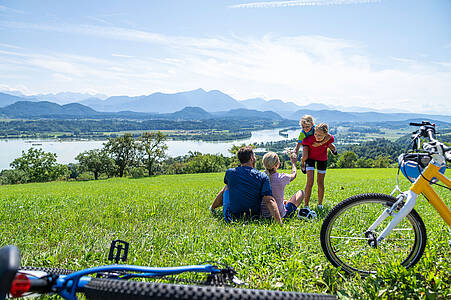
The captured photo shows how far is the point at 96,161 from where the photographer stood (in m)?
68.3

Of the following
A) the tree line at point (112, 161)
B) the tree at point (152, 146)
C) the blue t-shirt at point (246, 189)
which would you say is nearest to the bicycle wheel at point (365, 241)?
the blue t-shirt at point (246, 189)

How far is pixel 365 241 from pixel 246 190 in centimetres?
231

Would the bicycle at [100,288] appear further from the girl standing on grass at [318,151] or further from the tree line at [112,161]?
the tree line at [112,161]

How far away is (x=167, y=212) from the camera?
6.05m

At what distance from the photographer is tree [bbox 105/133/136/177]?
6906 centimetres

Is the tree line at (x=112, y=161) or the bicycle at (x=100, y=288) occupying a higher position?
the bicycle at (x=100, y=288)

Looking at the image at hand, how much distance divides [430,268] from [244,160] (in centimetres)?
318

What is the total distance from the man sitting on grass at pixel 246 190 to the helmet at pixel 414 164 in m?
2.30

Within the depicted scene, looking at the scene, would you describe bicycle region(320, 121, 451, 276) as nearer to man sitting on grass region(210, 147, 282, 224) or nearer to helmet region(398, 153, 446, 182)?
helmet region(398, 153, 446, 182)

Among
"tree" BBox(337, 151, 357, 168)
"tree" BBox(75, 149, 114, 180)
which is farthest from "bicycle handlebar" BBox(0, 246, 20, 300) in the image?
"tree" BBox(337, 151, 357, 168)

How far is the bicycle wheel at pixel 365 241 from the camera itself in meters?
2.98

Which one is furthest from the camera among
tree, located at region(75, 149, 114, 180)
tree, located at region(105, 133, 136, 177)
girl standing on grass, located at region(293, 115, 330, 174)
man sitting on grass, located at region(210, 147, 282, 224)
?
tree, located at region(105, 133, 136, 177)

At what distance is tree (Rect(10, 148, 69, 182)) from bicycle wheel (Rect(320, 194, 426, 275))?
2996 inches

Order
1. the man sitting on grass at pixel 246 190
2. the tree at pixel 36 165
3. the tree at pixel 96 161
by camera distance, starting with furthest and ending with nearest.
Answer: the tree at pixel 96 161 < the tree at pixel 36 165 < the man sitting on grass at pixel 246 190
